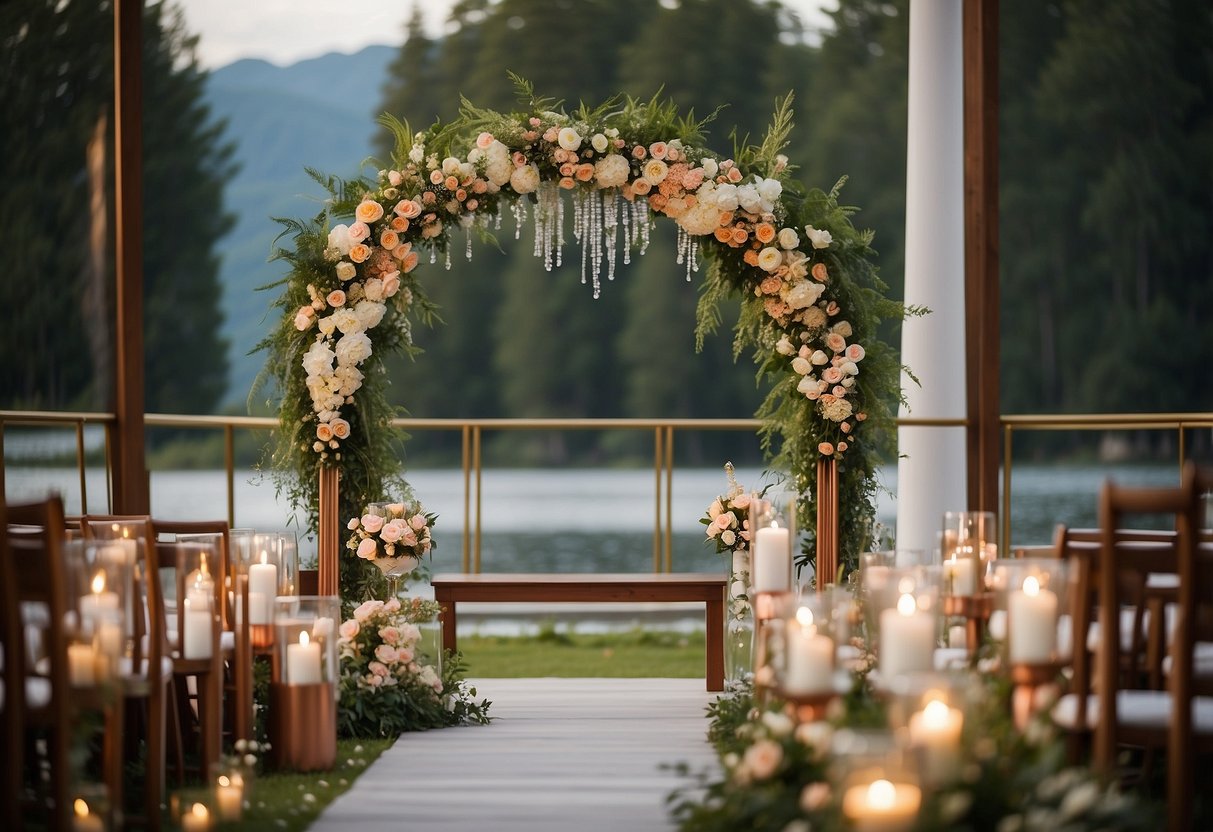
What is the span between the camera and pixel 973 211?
6141 millimetres

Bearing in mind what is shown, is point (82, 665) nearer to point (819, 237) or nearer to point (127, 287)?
point (127, 287)

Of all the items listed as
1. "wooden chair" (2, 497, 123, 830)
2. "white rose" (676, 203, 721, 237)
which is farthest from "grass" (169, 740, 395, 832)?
"white rose" (676, 203, 721, 237)

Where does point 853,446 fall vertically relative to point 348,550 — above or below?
above

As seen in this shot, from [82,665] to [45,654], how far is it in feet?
0.26

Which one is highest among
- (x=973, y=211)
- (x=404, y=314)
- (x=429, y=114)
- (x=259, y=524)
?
(x=429, y=114)

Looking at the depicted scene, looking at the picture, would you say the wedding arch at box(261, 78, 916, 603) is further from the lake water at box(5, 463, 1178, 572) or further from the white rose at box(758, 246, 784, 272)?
the lake water at box(5, 463, 1178, 572)

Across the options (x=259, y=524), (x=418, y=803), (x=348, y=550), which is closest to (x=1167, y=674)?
(x=418, y=803)

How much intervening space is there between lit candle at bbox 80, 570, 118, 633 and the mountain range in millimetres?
21065

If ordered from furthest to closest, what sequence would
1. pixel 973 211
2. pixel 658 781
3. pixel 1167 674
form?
pixel 973 211, pixel 658 781, pixel 1167 674

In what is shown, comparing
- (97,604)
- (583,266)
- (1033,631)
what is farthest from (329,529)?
(1033,631)

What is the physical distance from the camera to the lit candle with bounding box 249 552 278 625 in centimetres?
416

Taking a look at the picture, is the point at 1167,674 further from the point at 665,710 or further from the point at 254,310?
the point at 254,310

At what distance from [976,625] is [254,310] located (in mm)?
21463

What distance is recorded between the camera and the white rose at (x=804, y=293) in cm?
529
